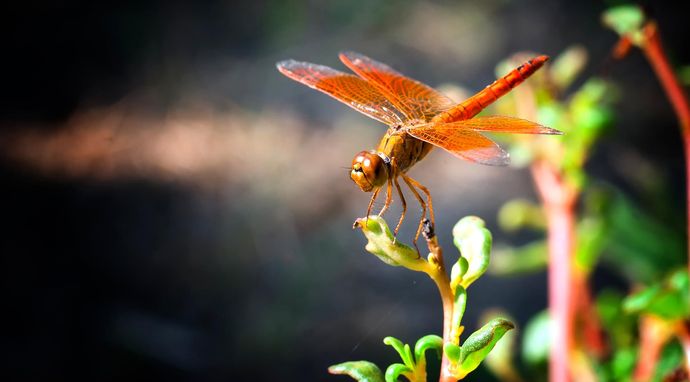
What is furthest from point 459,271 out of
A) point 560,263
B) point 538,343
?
point 538,343

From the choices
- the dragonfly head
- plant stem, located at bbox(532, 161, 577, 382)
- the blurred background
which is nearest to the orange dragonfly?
the dragonfly head

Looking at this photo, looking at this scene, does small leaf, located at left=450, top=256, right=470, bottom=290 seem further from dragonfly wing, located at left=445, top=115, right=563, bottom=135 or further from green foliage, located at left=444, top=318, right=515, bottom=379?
dragonfly wing, located at left=445, top=115, right=563, bottom=135

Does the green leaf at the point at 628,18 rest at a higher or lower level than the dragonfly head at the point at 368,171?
higher

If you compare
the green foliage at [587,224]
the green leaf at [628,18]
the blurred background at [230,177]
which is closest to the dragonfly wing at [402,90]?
the green foliage at [587,224]

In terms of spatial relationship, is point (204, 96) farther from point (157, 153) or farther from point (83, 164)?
point (83, 164)

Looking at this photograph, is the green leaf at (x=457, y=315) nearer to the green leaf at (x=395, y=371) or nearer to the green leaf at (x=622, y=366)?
the green leaf at (x=395, y=371)

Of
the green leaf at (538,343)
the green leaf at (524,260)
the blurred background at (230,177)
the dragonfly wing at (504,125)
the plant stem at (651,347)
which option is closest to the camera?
the dragonfly wing at (504,125)

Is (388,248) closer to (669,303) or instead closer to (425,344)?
(425,344)
